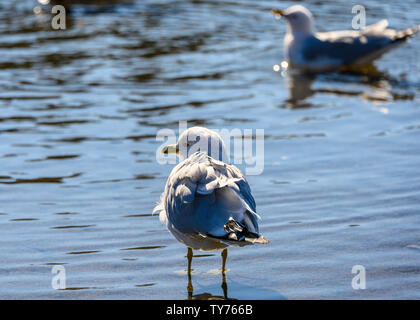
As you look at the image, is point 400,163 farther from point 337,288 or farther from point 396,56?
point 396,56

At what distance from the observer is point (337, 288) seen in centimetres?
457

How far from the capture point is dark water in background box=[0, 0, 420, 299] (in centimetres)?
490

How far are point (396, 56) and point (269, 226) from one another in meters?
7.80

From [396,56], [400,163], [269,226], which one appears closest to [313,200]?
[269,226]

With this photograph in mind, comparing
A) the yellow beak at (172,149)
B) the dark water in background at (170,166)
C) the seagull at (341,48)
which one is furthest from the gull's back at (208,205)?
the seagull at (341,48)

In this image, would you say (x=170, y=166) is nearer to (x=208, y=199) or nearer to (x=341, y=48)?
(x=208, y=199)

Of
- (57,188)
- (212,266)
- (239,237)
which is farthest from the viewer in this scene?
(57,188)

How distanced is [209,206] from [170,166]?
3.14m

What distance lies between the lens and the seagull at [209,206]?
4113 mm

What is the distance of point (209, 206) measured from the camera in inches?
168

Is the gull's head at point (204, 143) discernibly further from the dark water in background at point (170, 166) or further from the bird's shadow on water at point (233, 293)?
the bird's shadow on water at point (233, 293)

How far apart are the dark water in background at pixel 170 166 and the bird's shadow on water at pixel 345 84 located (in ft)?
0.21

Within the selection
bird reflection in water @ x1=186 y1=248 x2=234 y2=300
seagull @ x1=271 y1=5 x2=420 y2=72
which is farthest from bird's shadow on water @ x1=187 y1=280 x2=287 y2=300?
seagull @ x1=271 y1=5 x2=420 y2=72

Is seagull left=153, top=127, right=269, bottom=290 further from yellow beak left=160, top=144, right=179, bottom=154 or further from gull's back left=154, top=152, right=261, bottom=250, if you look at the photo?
yellow beak left=160, top=144, right=179, bottom=154
